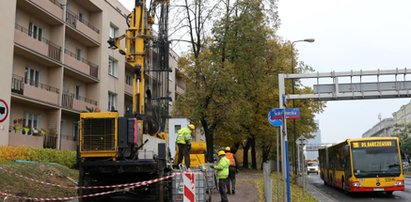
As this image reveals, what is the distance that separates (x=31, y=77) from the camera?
27203 millimetres

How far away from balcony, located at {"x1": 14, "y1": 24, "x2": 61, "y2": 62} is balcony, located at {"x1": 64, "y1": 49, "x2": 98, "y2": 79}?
1045 millimetres

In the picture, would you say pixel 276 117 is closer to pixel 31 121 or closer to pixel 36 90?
pixel 36 90

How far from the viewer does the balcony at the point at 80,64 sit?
97.7 ft

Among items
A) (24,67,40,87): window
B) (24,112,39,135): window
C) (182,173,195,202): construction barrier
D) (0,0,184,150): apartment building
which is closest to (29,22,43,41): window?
(0,0,184,150): apartment building

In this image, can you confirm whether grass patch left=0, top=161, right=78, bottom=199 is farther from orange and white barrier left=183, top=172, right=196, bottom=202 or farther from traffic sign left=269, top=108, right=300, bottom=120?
traffic sign left=269, top=108, right=300, bottom=120

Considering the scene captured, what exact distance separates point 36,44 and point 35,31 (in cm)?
192

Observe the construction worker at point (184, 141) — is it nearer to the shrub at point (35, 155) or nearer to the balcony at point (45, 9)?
the shrub at point (35, 155)

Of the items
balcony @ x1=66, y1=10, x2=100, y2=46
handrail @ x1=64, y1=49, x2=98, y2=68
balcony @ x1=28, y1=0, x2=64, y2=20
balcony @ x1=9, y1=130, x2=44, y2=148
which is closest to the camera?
balcony @ x1=9, y1=130, x2=44, y2=148

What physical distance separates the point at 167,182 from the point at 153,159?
0.95 metres

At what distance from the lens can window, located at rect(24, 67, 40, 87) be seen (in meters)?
26.6

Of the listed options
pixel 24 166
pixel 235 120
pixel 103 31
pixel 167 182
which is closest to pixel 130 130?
pixel 167 182

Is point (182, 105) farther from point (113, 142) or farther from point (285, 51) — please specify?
point (113, 142)

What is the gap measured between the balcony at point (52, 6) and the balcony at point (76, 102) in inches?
202

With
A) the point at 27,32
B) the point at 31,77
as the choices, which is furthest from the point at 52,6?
the point at 31,77
